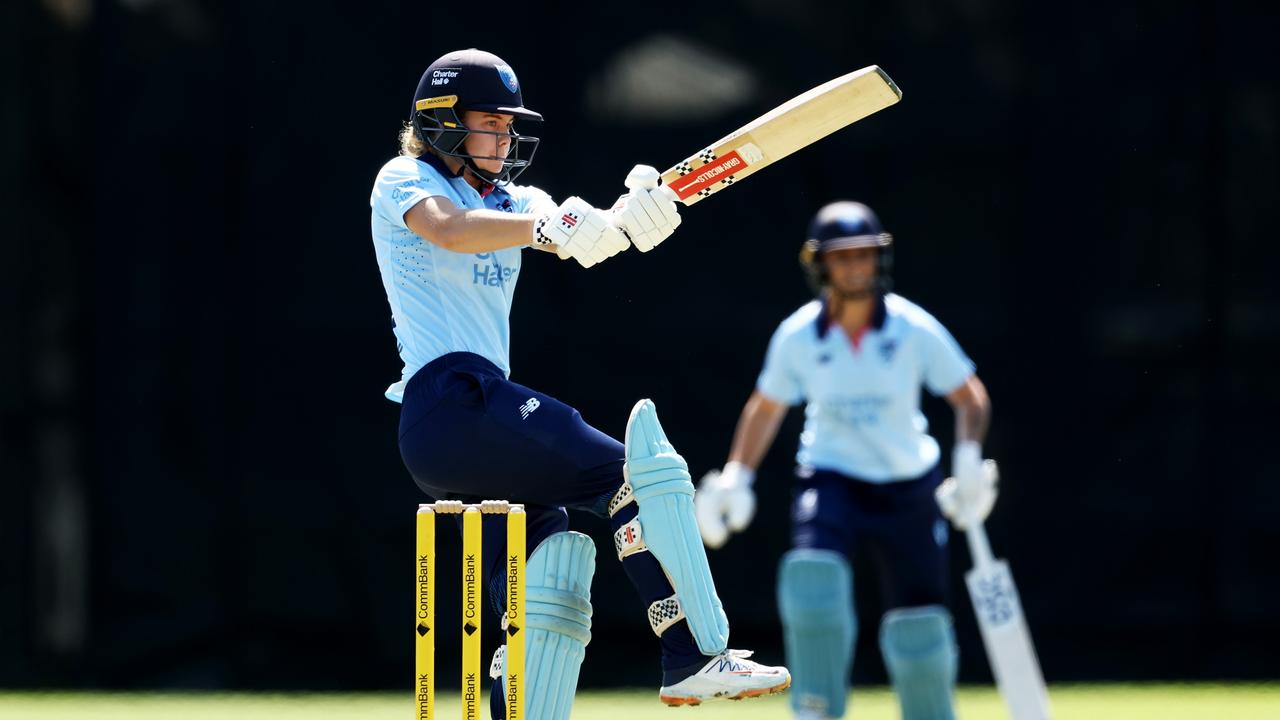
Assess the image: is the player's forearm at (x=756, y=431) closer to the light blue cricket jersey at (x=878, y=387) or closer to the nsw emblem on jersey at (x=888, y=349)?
the light blue cricket jersey at (x=878, y=387)

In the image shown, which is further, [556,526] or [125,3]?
[125,3]

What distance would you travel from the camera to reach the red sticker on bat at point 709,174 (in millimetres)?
3211

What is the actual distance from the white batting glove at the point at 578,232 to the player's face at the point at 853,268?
1.19 m

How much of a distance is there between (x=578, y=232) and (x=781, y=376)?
1310 millimetres

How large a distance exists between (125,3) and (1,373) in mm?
1195

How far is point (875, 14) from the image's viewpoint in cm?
555

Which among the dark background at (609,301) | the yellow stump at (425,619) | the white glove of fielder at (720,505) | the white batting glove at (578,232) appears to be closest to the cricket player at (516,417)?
the white batting glove at (578,232)

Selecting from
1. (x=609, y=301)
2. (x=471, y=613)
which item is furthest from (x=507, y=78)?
(x=609, y=301)

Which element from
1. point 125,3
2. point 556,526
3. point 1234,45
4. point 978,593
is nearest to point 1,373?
point 125,3

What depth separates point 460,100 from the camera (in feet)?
10.8

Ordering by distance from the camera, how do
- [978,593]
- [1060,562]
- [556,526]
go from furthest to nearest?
[1060,562] < [978,593] < [556,526]

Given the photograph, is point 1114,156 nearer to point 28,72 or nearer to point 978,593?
point 978,593

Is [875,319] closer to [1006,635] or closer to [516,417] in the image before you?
[1006,635]

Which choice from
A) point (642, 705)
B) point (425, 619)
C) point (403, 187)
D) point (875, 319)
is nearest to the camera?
point (425, 619)
